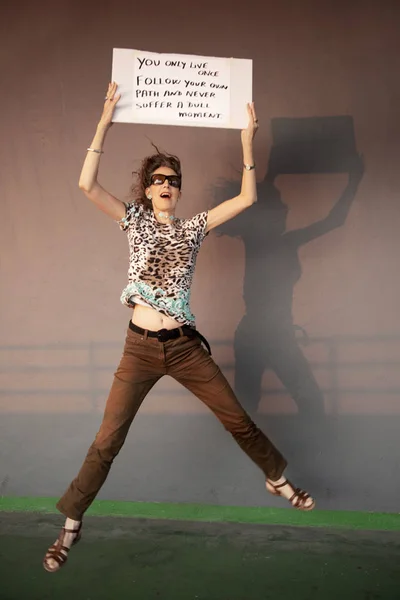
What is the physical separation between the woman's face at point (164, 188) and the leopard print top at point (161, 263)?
8 centimetres

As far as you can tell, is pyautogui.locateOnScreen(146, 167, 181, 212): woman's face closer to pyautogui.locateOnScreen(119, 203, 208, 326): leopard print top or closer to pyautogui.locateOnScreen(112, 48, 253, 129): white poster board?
pyautogui.locateOnScreen(119, 203, 208, 326): leopard print top

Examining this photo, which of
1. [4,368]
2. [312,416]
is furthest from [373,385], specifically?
[4,368]

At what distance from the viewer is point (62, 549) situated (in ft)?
7.59

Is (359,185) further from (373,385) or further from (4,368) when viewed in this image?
(4,368)

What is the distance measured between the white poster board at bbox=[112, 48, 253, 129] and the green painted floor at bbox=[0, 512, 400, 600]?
1902mm

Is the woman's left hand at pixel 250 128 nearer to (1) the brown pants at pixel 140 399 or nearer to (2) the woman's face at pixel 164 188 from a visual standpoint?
(2) the woman's face at pixel 164 188

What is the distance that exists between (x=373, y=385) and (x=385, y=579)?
0.93 m

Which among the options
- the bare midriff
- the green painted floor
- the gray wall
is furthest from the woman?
the gray wall

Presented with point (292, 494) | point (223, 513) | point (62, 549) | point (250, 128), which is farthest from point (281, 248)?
point (62, 549)

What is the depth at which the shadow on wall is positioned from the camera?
116 inches

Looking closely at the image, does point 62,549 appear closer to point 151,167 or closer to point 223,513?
point 223,513

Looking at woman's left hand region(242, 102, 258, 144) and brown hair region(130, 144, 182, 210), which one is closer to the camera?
woman's left hand region(242, 102, 258, 144)

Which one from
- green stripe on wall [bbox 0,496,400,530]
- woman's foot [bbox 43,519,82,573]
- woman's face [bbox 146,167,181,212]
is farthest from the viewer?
green stripe on wall [bbox 0,496,400,530]

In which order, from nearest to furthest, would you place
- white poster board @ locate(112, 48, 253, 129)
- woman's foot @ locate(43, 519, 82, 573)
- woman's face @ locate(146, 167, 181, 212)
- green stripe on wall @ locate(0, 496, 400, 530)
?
1. woman's foot @ locate(43, 519, 82, 573)
2. white poster board @ locate(112, 48, 253, 129)
3. woman's face @ locate(146, 167, 181, 212)
4. green stripe on wall @ locate(0, 496, 400, 530)
